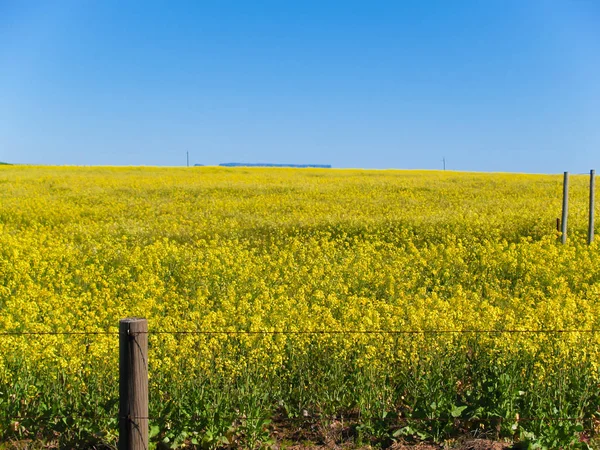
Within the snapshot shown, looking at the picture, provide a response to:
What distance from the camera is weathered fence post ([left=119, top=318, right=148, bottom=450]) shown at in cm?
448

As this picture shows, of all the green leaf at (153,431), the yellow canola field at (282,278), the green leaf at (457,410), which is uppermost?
the yellow canola field at (282,278)

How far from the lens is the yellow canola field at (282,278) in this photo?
20.5 feet

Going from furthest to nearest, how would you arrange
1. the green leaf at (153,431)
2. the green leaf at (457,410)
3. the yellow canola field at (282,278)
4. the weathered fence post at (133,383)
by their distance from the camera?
the yellow canola field at (282,278) < the green leaf at (457,410) < the green leaf at (153,431) < the weathered fence post at (133,383)

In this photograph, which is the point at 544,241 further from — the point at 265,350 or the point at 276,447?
the point at 276,447

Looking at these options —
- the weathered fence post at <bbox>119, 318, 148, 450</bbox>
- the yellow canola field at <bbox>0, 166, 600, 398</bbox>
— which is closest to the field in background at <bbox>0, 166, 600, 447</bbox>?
the yellow canola field at <bbox>0, 166, 600, 398</bbox>

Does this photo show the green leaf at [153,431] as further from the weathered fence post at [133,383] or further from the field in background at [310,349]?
the weathered fence post at [133,383]

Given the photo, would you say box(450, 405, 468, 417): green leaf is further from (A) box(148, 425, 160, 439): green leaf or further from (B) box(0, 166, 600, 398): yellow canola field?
(A) box(148, 425, 160, 439): green leaf

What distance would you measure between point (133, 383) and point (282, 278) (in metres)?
6.43

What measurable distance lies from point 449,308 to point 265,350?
2.85 m

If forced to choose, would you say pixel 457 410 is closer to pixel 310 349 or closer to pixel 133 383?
pixel 310 349

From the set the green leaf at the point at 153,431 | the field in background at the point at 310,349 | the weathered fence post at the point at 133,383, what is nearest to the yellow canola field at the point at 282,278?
the field in background at the point at 310,349

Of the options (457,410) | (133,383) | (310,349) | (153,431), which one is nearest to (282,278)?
(310,349)

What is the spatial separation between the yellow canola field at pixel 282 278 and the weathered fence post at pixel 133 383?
1.13 meters

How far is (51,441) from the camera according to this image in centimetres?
538
